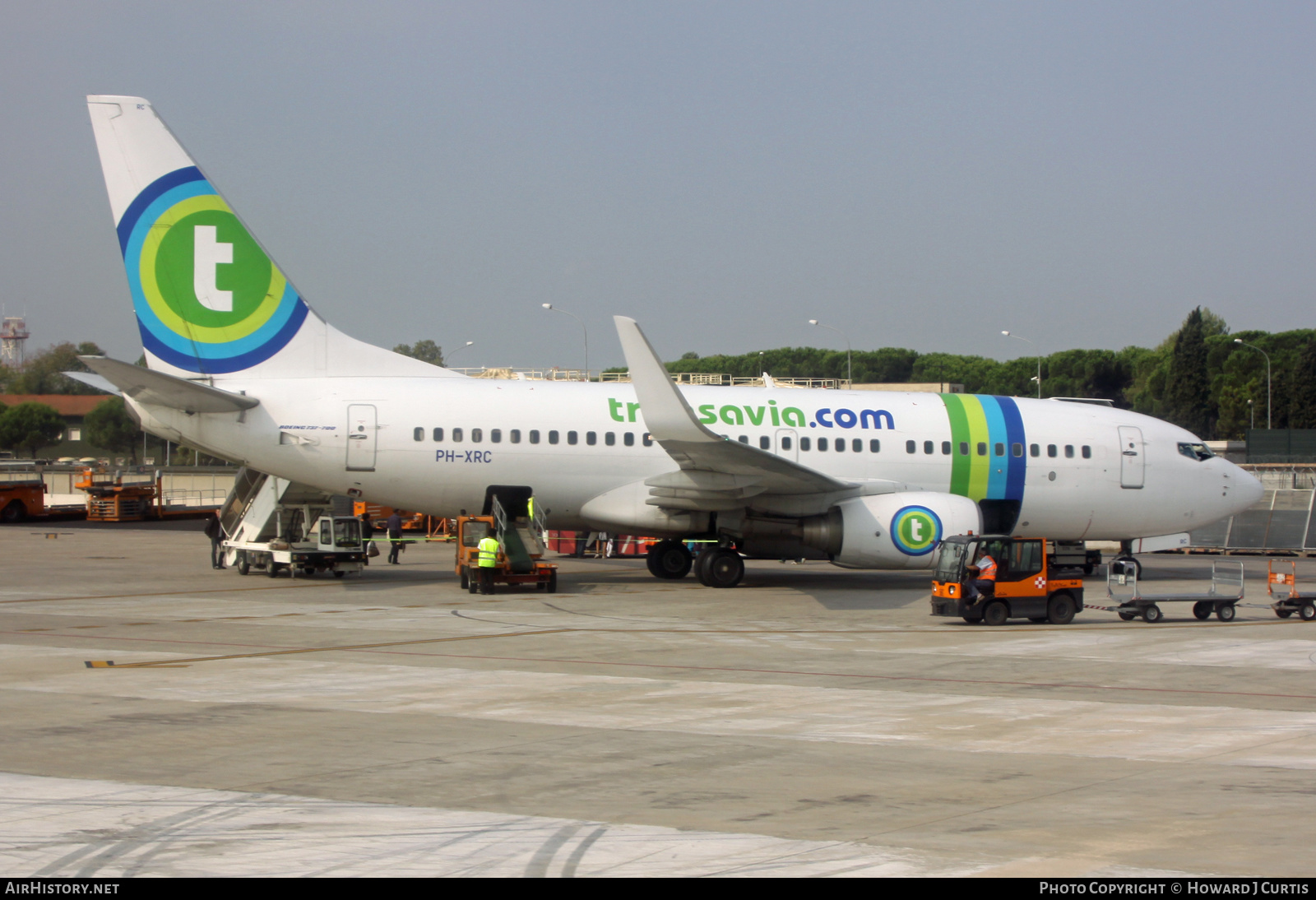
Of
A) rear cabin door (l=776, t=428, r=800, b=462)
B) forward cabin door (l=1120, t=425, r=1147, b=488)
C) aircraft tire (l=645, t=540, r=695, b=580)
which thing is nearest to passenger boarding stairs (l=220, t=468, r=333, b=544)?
aircraft tire (l=645, t=540, r=695, b=580)

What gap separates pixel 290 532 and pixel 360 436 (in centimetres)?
373

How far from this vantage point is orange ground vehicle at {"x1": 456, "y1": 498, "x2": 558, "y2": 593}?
2266cm

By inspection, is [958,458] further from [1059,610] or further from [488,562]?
[488,562]

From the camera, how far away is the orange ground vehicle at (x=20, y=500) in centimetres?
4953

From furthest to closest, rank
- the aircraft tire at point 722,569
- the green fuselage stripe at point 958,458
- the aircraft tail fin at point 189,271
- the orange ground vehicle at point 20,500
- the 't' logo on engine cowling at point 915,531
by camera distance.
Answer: the orange ground vehicle at point 20,500
the green fuselage stripe at point 958,458
the aircraft tire at point 722,569
the aircraft tail fin at point 189,271
the 't' logo on engine cowling at point 915,531

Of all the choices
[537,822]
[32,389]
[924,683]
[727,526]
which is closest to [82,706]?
[537,822]

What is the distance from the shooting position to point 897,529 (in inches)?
888

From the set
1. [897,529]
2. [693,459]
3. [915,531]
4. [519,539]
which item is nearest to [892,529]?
[897,529]

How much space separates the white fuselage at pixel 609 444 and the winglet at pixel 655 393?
3.32 meters

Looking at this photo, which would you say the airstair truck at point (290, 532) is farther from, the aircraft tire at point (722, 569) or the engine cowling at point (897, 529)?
the engine cowling at point (897, 529)

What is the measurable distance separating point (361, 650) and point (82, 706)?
169 inches

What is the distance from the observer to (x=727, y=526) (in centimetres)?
2398

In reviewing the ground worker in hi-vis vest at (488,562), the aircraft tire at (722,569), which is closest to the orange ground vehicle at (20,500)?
the ground worker in hi-vis vest at (488,562)

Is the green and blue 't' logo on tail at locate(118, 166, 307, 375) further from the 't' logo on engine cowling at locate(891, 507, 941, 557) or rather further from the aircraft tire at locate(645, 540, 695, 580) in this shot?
the 't' logo on engine cowling at locate(891, 507, 941, 557)
